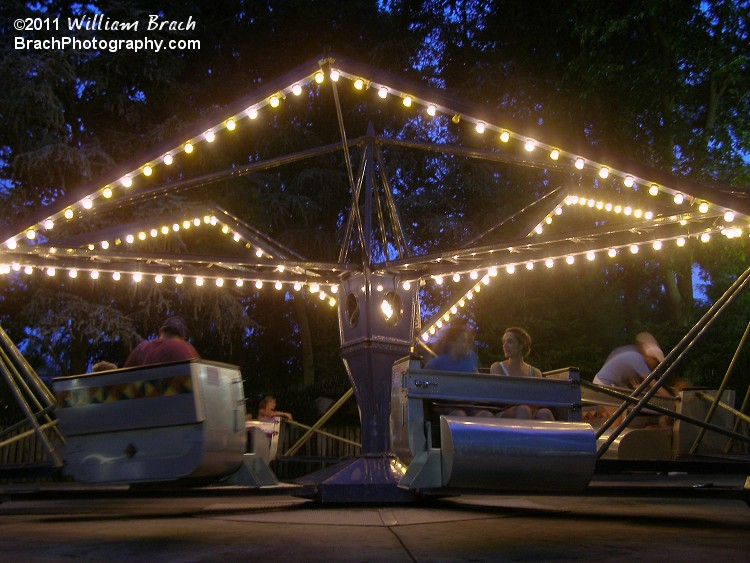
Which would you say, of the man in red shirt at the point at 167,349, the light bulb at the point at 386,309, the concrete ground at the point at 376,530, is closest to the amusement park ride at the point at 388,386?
the light bulb at the point at 386,309

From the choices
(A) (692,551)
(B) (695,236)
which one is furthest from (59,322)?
(A) (692,551)

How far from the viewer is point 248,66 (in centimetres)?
2428

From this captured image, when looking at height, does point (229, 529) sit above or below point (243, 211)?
below

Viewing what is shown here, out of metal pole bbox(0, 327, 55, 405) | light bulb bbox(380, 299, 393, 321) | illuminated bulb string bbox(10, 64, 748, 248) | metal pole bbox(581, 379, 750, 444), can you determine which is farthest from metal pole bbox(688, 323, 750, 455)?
metal pole bbox(0, 327, 55, 405)

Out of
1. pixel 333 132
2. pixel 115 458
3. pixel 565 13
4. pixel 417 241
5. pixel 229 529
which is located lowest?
pixel 229 529

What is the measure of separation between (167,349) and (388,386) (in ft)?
10.7

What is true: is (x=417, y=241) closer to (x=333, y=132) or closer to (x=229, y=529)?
(x=333, y=132)

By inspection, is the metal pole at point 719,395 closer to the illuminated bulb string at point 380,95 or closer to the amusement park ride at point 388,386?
the amusement park ride at point 388,386

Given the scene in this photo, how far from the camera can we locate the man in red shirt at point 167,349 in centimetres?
714

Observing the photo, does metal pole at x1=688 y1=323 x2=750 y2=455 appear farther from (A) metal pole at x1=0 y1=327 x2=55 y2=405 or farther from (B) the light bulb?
(A) metal pole at x1=0 y1=327 x2=55 y2=405

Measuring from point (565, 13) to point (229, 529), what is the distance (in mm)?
16875

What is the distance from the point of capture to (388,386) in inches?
383

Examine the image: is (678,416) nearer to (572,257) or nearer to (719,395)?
(719,395)

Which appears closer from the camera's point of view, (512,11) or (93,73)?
(93,73)
